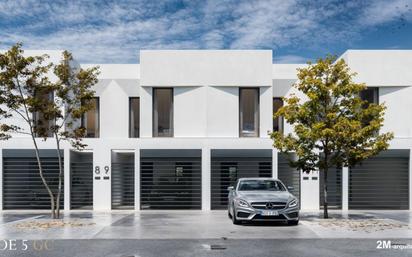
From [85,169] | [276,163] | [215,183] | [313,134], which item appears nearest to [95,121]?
[85,169]

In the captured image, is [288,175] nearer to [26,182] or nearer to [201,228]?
[201,228]

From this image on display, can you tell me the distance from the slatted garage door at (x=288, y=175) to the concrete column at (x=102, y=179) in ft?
23.9

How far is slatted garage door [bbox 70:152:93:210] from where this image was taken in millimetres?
22047

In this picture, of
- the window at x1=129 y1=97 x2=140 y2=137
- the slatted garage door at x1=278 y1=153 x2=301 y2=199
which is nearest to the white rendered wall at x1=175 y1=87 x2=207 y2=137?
the window at x1=129 y1=97 x2=140 y2=137

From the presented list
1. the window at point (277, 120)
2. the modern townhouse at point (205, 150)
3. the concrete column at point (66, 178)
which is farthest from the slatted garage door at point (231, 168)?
the concrete column at point (66, 178)

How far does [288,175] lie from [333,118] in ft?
21.9

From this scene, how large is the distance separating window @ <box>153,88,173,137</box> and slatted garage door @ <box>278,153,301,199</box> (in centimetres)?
501

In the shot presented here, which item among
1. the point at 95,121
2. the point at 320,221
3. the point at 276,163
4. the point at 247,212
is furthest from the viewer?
the point at 95,121

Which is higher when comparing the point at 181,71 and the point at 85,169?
the point at 181,71

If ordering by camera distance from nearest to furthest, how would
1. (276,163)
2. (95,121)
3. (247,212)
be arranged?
(247,212) → (276,163) → (95,121)

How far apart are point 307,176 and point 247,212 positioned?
7.61 metres

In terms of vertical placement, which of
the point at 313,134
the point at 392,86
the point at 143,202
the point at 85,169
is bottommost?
the point at 143,202

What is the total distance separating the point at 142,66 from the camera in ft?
74.2

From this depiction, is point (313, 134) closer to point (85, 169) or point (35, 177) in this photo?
point (85, 169)
